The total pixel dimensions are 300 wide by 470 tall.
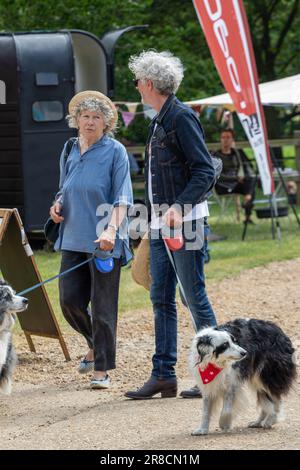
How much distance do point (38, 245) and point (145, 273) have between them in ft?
31.8

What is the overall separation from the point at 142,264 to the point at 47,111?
8.35m

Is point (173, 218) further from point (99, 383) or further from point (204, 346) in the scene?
point (99, 383)

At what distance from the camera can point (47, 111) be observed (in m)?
15.7

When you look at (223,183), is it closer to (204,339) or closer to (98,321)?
(98,321)

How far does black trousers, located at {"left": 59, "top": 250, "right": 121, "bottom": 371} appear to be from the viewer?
25.3 feet

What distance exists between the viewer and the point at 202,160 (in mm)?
6891

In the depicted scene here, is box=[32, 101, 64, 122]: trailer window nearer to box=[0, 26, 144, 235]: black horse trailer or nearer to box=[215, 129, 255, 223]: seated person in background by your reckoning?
box=[0, 26, 144, 235]: black horse trailer

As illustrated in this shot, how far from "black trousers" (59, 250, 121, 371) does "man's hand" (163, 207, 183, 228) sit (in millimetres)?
1027

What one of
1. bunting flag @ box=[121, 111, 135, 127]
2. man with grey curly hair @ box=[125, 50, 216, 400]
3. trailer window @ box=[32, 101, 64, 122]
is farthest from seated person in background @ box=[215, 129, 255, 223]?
man with grey curly hair @ box=[125, 50, 216, 400]

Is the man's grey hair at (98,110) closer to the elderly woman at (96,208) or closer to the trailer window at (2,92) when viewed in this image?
the elderly woman at (96,208)

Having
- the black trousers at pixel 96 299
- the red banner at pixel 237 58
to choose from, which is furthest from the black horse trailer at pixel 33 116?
the black trousers at pixel 96 299

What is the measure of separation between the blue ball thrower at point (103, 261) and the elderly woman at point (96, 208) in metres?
0.05
